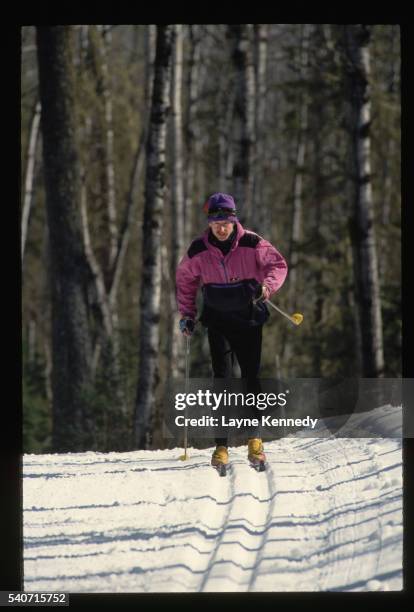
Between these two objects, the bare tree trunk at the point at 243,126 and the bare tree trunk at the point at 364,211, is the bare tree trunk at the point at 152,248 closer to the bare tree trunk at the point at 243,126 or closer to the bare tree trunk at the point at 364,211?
the bare tree trunk at the point at 243,126

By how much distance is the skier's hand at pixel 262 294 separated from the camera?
4.87 metres

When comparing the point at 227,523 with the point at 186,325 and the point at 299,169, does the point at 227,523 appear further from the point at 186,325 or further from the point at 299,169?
the point at 299,169

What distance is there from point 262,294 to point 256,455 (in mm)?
1008

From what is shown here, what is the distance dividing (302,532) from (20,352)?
1728 mm

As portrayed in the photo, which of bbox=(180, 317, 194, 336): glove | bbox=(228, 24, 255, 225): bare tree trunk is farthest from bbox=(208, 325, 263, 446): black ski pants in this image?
bbox=(228, 24, 255, 225): bare tree trunk

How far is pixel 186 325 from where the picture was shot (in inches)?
204

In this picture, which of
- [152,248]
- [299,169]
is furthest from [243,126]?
[299,169]

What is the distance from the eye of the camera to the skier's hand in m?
4.87

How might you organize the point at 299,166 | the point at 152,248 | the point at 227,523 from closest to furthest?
the point at 227,523 → the point at 152,248 → the point at 299,166

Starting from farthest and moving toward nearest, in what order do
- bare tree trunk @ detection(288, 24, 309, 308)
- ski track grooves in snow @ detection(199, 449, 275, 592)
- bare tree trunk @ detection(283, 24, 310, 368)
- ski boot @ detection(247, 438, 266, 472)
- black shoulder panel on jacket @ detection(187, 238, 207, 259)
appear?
bare tree trunk @ detection(288, 24, 309, 308)
bare tree trunk @ detection(283, 24, 310, 368)
ski boot @ detection(247, 438, 266, 472)
black shoulder panel on jacket @ detection(187, 238, 207, 259)
ski track grooves in snow @ detection(199, 449, 275, 592)

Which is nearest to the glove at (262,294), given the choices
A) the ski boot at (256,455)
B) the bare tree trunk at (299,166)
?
the ski boot at (256,455)

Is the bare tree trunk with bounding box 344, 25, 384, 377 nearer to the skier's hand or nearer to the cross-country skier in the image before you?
the cross-country skier

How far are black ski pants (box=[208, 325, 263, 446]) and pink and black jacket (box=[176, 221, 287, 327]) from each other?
8cm

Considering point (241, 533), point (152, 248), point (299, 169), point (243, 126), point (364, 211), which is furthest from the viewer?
point (299, 169)
